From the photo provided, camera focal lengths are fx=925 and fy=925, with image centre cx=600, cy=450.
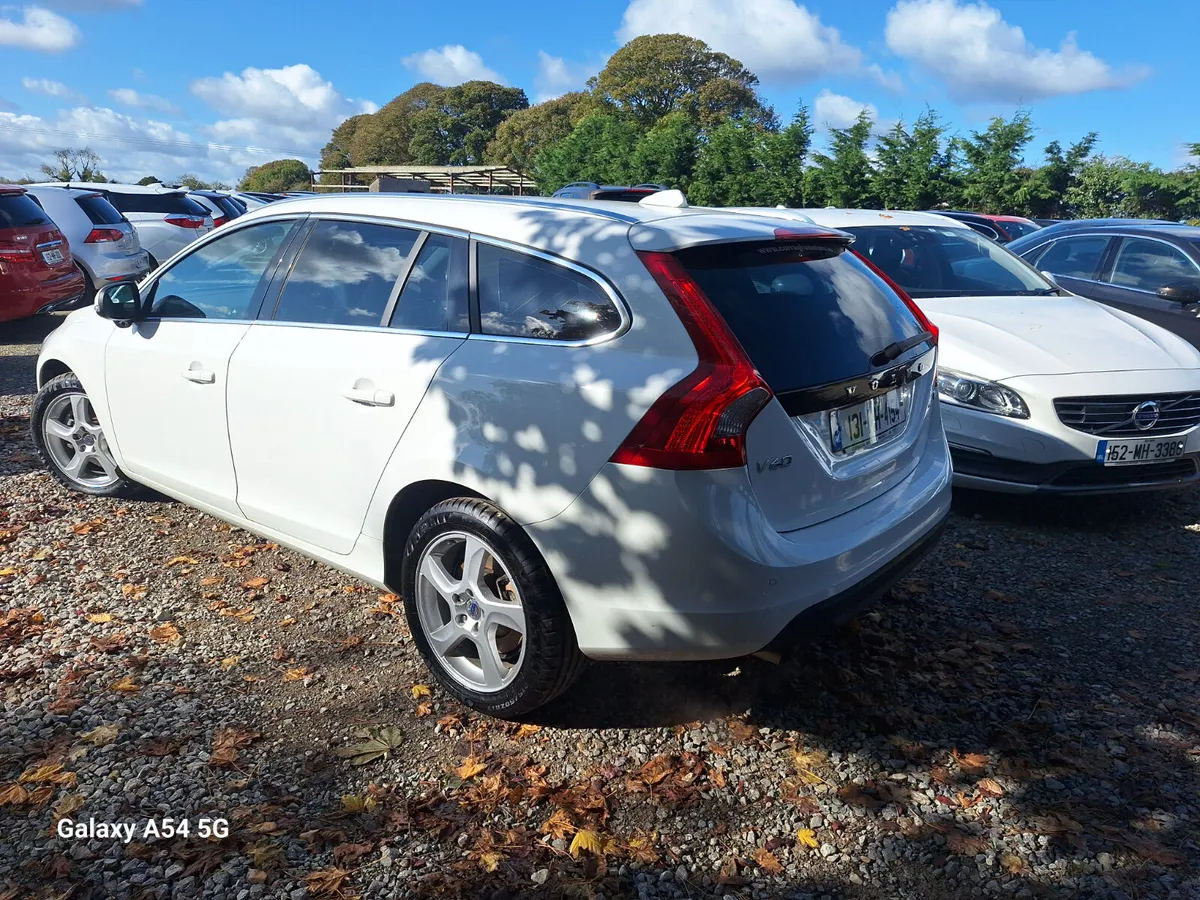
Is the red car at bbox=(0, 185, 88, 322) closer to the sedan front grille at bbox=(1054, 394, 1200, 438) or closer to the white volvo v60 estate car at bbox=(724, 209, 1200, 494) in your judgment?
the white volvo v60 estate car at bbox=(724, 209, 1200, 494)

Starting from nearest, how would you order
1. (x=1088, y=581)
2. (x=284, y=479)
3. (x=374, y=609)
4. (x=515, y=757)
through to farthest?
1. (x=515, y=757)
2. (x=284, y=479)
3. (x=374, y=609)
4. (x=1088, y=581)

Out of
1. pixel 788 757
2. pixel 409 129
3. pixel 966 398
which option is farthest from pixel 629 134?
pixel 409 129

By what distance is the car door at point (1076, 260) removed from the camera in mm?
7938

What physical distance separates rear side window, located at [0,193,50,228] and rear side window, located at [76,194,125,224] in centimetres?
162

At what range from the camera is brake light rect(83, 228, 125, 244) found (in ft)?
37.5

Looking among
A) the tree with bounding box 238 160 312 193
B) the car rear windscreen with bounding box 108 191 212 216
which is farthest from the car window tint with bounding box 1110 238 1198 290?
the tree with bounding box 238 160 312 193

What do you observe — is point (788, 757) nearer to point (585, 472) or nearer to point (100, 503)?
point (585, 472)

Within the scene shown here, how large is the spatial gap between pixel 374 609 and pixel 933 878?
2508mm

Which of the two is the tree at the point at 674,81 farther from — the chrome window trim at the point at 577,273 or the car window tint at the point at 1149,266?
the chrome window trim at the point at 577,273

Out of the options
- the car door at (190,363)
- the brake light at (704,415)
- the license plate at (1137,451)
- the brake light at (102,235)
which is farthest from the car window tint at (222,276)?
the brake light at (102,235)

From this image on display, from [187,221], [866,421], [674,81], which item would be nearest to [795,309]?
[866,421]

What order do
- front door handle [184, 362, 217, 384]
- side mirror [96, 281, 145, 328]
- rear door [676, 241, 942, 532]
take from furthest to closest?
side mirror [96, 281, 145, 328] → front door handle [184, 362, 217, 384] → rear door [676, 241, 942, 532]

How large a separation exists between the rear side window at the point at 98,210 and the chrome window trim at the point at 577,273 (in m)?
10.5

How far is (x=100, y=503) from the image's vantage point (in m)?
5.23
